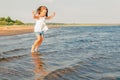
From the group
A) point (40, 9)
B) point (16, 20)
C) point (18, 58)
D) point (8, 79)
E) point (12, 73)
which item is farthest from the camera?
point (16, 20)

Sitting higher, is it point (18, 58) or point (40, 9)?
point (40, 9)

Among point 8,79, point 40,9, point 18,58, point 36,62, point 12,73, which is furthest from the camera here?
point 40,9

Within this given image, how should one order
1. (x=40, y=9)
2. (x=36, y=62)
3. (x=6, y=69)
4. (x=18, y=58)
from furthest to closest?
(x=40, y=9)
(x=18, y=58)
(x=36, y=62)
(x=6, y=69)

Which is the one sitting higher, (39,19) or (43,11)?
(43,11)

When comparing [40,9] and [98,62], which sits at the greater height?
[40,9]

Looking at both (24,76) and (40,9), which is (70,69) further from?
(40,9)

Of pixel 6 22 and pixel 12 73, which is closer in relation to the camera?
pixel 12 73

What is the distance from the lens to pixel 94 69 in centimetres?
750

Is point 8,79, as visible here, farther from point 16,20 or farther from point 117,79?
point 16,20

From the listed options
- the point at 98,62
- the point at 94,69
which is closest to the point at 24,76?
the point at 94,69

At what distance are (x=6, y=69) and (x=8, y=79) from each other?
1.25 metres

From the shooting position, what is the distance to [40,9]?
11.5 meters

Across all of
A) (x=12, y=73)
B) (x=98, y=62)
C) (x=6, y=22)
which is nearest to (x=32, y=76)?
(x=12, y=73)

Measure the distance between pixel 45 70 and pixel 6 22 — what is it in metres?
64.9
